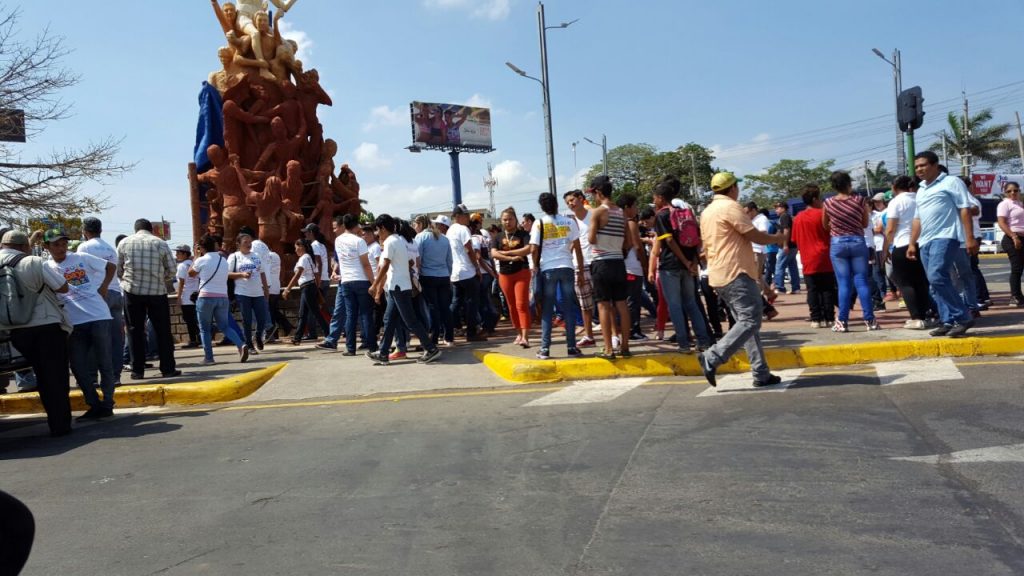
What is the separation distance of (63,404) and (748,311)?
6028 millimetres

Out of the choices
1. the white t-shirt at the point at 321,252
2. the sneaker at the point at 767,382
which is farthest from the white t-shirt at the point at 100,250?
the sneaker at the point at 767,382

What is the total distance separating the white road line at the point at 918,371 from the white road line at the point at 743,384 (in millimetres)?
721

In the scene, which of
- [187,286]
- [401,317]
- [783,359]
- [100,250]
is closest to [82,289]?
[100,250]

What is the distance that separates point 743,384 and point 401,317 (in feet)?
13.3

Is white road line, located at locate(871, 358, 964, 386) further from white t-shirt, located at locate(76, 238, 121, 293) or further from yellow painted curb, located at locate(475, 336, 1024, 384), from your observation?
white t-shirt, located at locate(76, 238, 121, 293)

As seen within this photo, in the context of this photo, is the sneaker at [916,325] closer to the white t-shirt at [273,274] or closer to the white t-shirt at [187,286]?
the white t-shirt at [273,274]

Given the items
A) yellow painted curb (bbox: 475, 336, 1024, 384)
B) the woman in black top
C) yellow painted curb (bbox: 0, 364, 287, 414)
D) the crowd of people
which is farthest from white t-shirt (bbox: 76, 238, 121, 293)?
yellow painted curb (bbox: 475, 336, 1024, 384)

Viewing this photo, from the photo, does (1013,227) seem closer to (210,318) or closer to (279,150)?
(210,318)

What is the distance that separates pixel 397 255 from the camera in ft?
30.0

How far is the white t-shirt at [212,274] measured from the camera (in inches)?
410

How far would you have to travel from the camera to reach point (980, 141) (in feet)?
176

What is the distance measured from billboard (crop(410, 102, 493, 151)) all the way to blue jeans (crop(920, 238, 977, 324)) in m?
57.2

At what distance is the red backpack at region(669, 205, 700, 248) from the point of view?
830cm

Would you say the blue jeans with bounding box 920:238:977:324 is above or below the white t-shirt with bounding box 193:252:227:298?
below
